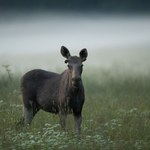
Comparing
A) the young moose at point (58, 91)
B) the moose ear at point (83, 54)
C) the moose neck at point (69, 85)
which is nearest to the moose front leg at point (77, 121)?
the young moose at point (58, 91)

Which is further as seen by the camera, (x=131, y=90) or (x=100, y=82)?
(x=100, y=82)

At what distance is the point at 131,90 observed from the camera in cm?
2225

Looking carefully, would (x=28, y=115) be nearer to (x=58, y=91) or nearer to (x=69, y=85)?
(x=58, y=91)

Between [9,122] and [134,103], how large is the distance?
16.2ft

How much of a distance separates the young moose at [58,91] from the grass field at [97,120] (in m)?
0.30

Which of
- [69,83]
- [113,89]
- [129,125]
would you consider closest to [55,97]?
[69,83]

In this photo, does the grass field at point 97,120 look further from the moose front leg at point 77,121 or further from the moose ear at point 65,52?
the moose ear at point 65,52

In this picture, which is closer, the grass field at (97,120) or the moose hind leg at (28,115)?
the grass field at (97,120)

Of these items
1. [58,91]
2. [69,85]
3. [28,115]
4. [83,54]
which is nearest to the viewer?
[69,85]

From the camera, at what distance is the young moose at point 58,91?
1452cm

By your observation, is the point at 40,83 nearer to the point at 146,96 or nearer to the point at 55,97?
the point at 55,97

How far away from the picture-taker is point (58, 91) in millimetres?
15320

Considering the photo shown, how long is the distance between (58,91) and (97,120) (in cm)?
209

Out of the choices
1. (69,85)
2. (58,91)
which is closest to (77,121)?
Result: (69,85)
